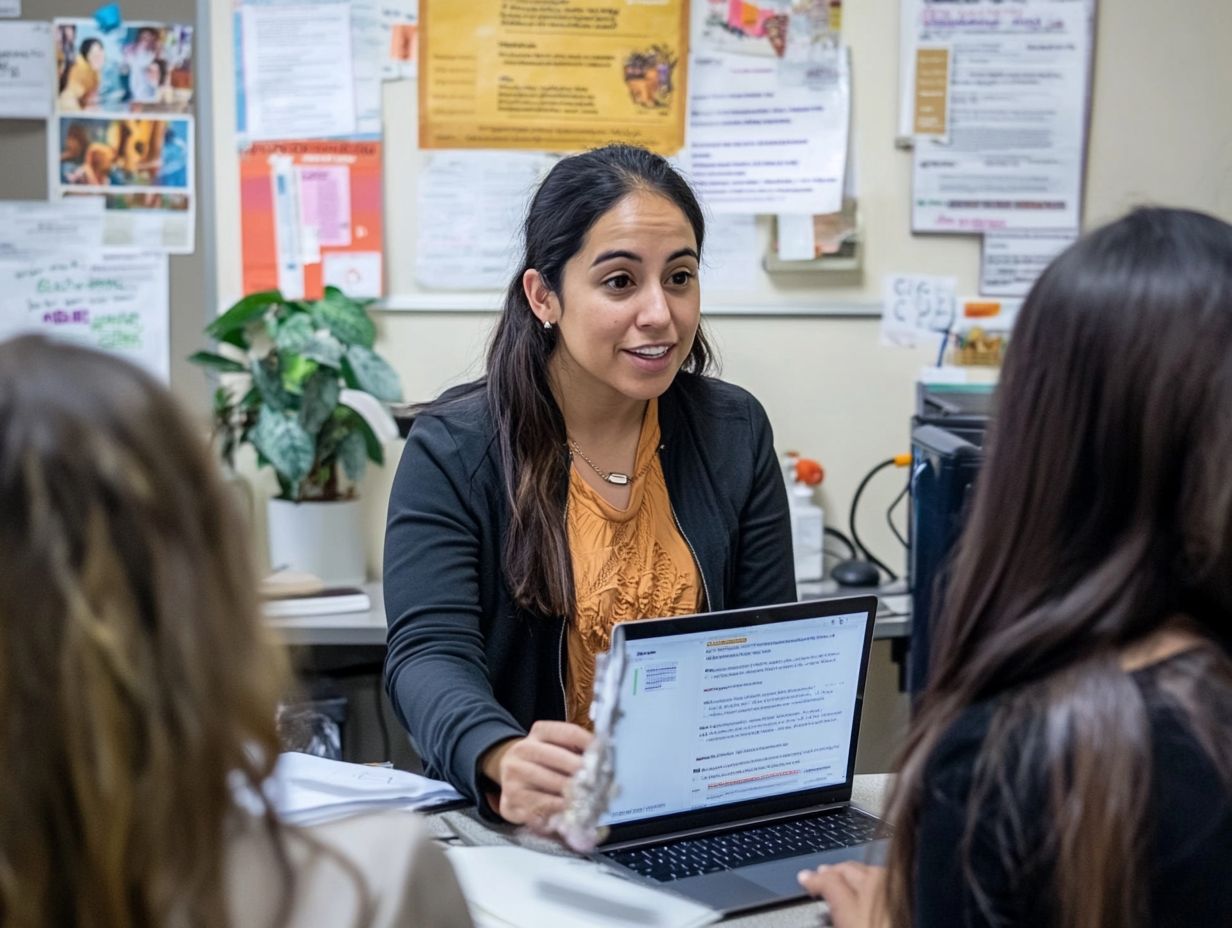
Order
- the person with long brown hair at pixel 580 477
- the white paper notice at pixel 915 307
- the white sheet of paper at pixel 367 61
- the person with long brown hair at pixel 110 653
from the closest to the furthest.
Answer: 1. the person with long brown hair at pixel 110 653
2. the person with long brown hair at pixel 580 477
3. the white sheet of paper at pixel 367 61
4. the white paper notice at pixel 915 307

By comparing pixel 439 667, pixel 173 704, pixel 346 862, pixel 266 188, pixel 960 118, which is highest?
pixel 960 118

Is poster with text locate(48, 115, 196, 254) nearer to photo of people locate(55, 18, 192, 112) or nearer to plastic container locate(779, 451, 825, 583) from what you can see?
photo of people locate(55, 18, 192, 112)

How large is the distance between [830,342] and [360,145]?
996 mm

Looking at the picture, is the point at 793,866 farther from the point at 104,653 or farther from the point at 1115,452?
the point at 104,653

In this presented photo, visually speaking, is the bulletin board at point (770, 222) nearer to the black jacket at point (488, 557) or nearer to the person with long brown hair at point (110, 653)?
the black jacket at point (488, 557)

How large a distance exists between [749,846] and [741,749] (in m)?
0.09

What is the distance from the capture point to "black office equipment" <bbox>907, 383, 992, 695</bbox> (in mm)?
1843

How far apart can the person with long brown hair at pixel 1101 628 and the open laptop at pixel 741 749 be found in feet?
1.14

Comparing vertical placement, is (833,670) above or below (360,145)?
below

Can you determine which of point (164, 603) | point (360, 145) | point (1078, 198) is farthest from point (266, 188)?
point (164, 603)

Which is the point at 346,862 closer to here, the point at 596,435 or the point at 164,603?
the point at 164,603

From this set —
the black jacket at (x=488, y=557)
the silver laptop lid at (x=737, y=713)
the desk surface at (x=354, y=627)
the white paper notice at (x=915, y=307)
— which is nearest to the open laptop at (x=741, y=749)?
the silver laptop lid at (x=737, y=713)

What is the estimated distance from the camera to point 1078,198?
2.65 meters

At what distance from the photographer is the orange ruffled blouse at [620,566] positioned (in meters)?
1.58
